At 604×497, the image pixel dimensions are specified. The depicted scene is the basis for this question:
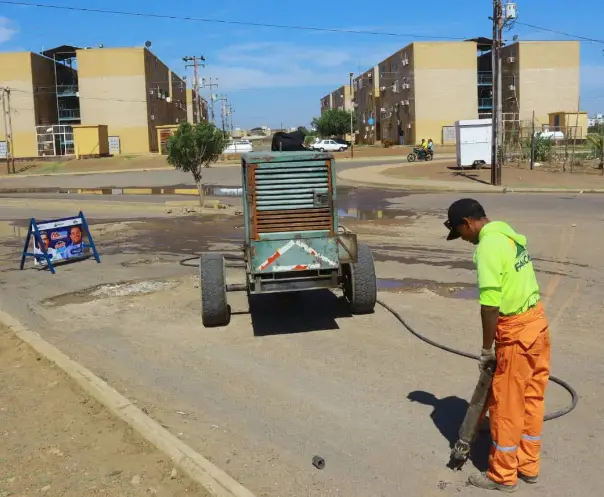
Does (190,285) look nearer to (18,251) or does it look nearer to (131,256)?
(131,256)

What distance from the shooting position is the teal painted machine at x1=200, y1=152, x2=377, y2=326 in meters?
7.00

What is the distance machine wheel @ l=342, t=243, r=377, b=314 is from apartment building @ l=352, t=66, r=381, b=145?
276 ft

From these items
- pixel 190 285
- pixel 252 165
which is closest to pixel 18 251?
pixel 190 285

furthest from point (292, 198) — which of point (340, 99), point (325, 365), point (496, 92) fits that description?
point (340, 99)

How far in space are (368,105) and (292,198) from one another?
97.0 metres

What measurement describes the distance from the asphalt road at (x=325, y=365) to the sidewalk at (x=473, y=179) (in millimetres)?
15371

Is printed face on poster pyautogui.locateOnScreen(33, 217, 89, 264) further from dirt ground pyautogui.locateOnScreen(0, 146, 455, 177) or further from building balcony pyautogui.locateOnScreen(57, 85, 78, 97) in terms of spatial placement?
building balcony pyautogui.locateOnScreen(57, 85, 78, 97)

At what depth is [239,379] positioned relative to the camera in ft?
19.5

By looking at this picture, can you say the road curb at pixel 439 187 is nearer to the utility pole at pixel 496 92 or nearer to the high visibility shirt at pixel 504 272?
the utility pole at pixel 496 92

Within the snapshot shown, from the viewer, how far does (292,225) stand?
7.16 m

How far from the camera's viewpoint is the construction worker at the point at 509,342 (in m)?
3.67

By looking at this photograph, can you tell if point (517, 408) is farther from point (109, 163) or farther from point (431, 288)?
point (109, 163)

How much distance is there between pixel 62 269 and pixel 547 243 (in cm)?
933

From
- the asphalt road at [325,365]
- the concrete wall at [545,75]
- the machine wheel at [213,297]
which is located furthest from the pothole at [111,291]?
the concrete wall at [545,75]
